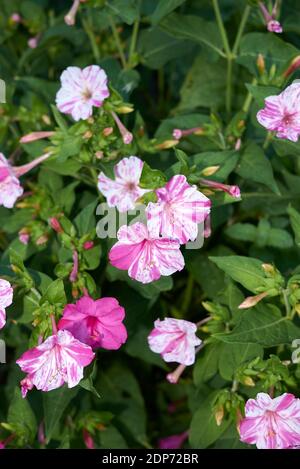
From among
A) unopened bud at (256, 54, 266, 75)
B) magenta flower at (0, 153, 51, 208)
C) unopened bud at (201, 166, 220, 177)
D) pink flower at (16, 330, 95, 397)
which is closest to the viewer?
pink flower at (16, 330, 95, 397)

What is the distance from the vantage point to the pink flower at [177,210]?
1503 millimetres

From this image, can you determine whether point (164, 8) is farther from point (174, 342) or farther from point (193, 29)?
point (174, 342)

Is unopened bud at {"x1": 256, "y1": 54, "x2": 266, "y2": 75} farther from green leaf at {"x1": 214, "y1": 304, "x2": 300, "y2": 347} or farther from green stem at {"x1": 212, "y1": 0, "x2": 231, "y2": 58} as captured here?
green leaf at {"x1": 214, "y1": 304, "x2": 300, "y2": 347}

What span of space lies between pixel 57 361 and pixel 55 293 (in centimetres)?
18

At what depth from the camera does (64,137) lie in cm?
186

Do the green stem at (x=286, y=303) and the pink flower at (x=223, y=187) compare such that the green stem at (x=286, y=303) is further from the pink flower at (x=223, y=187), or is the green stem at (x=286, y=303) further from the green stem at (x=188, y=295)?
the green stem at (x=188, y=295)

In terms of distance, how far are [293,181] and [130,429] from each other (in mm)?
959

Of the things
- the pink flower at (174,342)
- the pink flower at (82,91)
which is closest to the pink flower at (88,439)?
the pink flower at (174,342)

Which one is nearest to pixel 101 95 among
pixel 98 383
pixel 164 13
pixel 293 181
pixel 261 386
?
pixel 164 13

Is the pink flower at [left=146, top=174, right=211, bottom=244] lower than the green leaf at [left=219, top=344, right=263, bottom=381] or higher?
higher

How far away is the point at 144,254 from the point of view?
1.58 meters

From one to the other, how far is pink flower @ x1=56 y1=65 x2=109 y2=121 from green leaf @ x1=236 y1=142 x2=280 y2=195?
426 mm

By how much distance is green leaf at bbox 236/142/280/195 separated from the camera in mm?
1864
